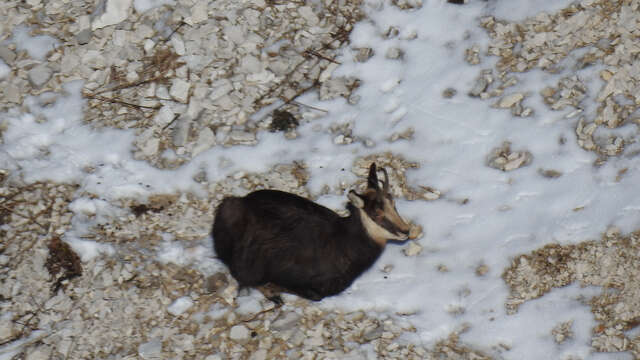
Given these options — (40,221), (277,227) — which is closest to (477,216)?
(277,227)

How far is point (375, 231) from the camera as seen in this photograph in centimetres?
539

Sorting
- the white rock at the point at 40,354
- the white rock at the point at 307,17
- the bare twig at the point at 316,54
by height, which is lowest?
the white rock at the point at 40,354

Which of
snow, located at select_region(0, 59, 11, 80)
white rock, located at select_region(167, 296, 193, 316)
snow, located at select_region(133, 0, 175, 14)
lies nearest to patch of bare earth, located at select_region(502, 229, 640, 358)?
white rock, located at select_region(167, 296, 193, 316)

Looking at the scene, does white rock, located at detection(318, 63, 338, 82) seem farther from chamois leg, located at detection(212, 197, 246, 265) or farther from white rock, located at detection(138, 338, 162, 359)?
white rock, located at detection(138, 338, 162, 359)

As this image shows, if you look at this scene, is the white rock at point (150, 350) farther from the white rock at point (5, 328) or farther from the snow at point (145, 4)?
the snow at point (145, 4)

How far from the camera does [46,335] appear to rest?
570cm

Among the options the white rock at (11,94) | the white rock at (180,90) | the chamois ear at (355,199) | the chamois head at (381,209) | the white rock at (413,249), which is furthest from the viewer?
the white rock at (180,90)

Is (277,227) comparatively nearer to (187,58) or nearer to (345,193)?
(345,193)

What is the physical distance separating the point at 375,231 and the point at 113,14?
3245 mm

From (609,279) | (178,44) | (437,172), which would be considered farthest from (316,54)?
(609,279)

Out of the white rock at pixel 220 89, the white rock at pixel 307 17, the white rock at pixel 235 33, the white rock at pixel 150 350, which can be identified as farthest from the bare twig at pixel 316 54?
the white rock at pixel 150 350

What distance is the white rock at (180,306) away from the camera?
5.82 m

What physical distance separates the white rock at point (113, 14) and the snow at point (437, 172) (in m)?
0.13

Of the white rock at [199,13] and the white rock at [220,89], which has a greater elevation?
the white rock at [199,13]
